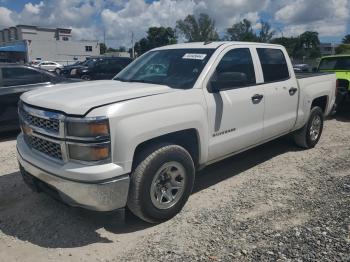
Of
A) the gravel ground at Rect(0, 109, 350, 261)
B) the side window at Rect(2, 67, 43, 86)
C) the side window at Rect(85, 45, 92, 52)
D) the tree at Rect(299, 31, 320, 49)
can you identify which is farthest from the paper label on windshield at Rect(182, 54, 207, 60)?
the tree at Rect(299, 31, 320, 49)

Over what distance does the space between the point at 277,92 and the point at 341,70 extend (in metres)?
6.33

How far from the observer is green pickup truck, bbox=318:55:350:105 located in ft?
31.7

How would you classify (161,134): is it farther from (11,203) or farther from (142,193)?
(11,203)

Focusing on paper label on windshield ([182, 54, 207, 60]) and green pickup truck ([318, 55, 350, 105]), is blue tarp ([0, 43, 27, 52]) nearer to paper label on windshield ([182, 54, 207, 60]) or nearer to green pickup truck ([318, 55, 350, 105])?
green pickup truck ([318, 55, 350, 105])

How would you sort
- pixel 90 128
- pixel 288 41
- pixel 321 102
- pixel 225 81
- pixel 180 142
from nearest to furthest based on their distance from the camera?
pixel 90 128 → pixel 180 142 → pixel 225 81 → pixel 321 102 → pixel 288 41

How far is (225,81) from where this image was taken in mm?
4309

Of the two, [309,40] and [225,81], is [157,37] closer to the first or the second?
[309,40]

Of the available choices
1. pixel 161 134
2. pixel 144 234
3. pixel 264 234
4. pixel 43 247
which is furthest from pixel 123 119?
pixel 264 234

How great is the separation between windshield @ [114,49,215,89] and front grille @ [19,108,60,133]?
1364 mm

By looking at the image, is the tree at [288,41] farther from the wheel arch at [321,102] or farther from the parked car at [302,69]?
the wheel arch at [321,102]

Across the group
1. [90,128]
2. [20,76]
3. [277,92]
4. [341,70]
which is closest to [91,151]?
[90,128]

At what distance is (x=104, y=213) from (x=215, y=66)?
205 centimetres

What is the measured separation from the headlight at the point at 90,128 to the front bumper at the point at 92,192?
41 cm

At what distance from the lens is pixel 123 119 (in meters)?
3.29
